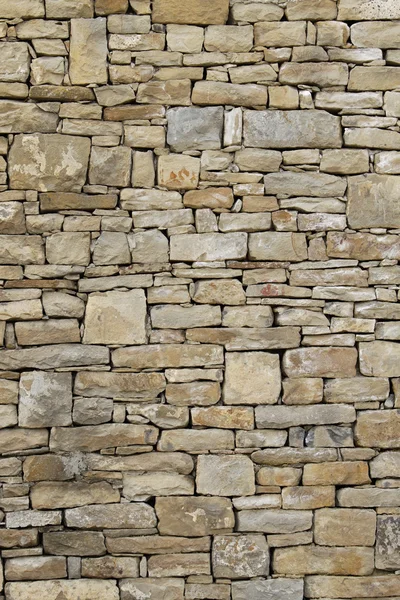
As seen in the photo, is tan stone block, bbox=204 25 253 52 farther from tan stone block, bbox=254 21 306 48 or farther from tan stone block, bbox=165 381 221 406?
tan stone block, bbox=165 381 221 406

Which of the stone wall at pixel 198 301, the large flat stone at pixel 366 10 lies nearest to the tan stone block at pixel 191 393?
the stone wall at pixel 198 301

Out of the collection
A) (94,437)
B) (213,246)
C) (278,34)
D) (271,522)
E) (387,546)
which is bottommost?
(387,546)

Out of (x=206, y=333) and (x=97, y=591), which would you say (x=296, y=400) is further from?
(x=97, y=591)

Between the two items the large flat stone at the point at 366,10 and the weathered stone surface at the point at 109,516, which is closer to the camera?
the weathered stone surface at the point at 109,516

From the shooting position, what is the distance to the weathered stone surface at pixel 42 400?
10.5 feet

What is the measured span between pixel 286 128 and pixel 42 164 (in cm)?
123

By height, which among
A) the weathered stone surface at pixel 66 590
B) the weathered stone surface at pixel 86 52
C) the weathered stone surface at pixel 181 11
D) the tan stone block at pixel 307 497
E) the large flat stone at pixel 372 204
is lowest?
the weathered stone surface at pixel 66 590

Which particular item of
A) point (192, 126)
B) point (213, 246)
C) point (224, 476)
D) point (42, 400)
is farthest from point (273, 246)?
point (42, 400)

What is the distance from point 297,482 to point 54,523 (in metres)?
1.20

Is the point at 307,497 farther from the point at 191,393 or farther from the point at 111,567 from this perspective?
the point at 111,567

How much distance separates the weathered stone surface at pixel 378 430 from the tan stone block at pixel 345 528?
35 cm

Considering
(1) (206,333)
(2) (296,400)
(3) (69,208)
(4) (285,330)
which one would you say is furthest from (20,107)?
(2) (296,400)

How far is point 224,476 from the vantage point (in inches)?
126

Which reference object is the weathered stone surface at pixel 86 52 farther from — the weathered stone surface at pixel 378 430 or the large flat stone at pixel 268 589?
the large flat stone at pixel 268 589
